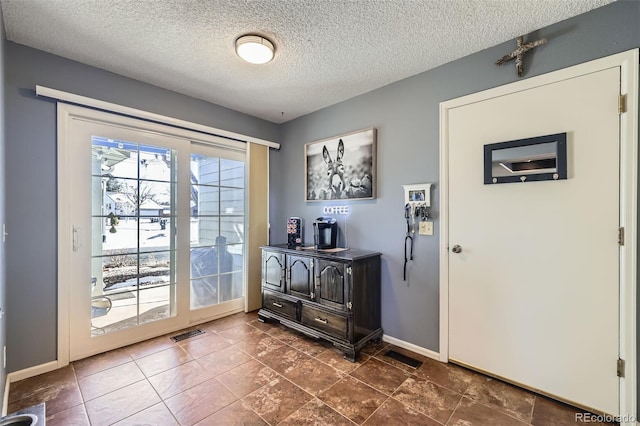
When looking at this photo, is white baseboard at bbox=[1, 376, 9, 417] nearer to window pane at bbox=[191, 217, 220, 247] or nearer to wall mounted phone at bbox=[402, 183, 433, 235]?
window pane at bbox=[191, 217, 220, 247]

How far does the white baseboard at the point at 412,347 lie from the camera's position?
92.8 inches

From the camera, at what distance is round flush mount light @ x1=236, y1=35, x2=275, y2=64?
194 centimetres

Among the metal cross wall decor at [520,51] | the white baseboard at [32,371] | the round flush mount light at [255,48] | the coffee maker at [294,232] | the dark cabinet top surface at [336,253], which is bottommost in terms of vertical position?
the white baseboard at [32,371]

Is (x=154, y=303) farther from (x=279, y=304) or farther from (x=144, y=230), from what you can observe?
(x=279, y=304)

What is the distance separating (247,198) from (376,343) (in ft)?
7.31

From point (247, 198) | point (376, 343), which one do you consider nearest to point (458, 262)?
point (376, 343)

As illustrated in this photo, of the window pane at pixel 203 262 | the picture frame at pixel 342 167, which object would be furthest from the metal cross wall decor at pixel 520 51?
the window pane at pixel 203 262

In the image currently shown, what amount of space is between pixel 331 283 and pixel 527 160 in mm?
1796

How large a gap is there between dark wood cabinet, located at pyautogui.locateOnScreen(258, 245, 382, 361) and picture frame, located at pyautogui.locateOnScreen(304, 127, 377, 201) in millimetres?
676

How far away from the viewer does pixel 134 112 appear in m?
2.55

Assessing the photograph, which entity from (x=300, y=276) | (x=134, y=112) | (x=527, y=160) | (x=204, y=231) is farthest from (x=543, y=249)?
(x=134, y=112)

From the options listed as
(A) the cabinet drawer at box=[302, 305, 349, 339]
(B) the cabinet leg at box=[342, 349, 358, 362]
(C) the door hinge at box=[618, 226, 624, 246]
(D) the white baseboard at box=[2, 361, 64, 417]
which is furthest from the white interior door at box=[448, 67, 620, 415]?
(D) the white baseboard at box=[2, 361, 64, 417]

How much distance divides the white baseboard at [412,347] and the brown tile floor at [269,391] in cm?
7

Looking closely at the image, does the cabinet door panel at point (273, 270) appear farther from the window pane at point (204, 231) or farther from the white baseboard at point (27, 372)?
the white baseboard at point (27, 372)
